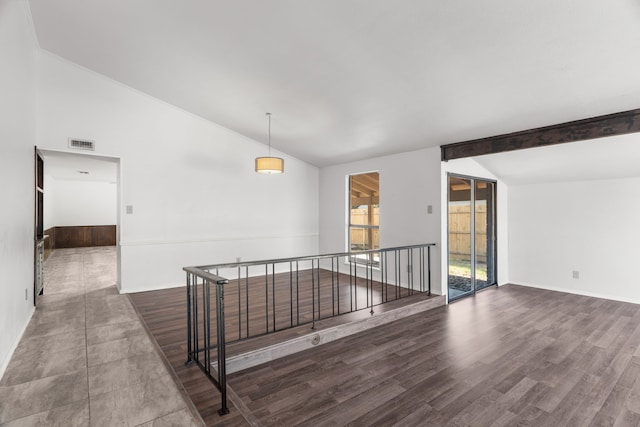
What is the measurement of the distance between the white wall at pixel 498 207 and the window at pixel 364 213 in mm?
1453

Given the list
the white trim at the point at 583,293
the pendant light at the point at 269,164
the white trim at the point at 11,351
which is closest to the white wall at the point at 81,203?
the white trim at the point at 11,351

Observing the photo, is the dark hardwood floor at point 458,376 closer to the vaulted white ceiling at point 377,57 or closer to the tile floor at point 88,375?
the tile floor at point 88,375

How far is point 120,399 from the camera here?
2.23 m


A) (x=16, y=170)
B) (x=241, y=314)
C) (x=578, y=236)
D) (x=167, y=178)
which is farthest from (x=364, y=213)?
(x=16, y=170)

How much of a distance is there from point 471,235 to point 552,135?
6.80 ft

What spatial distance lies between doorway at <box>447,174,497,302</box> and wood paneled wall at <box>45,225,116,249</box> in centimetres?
1152

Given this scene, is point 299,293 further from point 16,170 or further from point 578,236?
point 578,236

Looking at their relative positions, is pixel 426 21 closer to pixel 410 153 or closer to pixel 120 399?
pixel 410 153

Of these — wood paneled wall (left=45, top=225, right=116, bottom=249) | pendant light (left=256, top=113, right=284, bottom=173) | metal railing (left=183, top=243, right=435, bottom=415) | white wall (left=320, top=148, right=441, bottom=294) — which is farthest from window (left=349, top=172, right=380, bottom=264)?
wood paneled wall (left=45, top=225, right=116, bottom=249)

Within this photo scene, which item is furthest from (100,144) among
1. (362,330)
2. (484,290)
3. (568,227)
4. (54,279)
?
(568,227)

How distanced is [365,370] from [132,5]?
4.04 meters

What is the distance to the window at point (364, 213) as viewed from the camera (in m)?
6.23

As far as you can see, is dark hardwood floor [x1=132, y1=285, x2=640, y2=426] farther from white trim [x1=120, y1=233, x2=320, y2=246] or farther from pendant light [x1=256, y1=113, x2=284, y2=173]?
pendant light [x1=256, y1=113, x2=284, y2=173]

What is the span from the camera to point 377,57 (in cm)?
306
